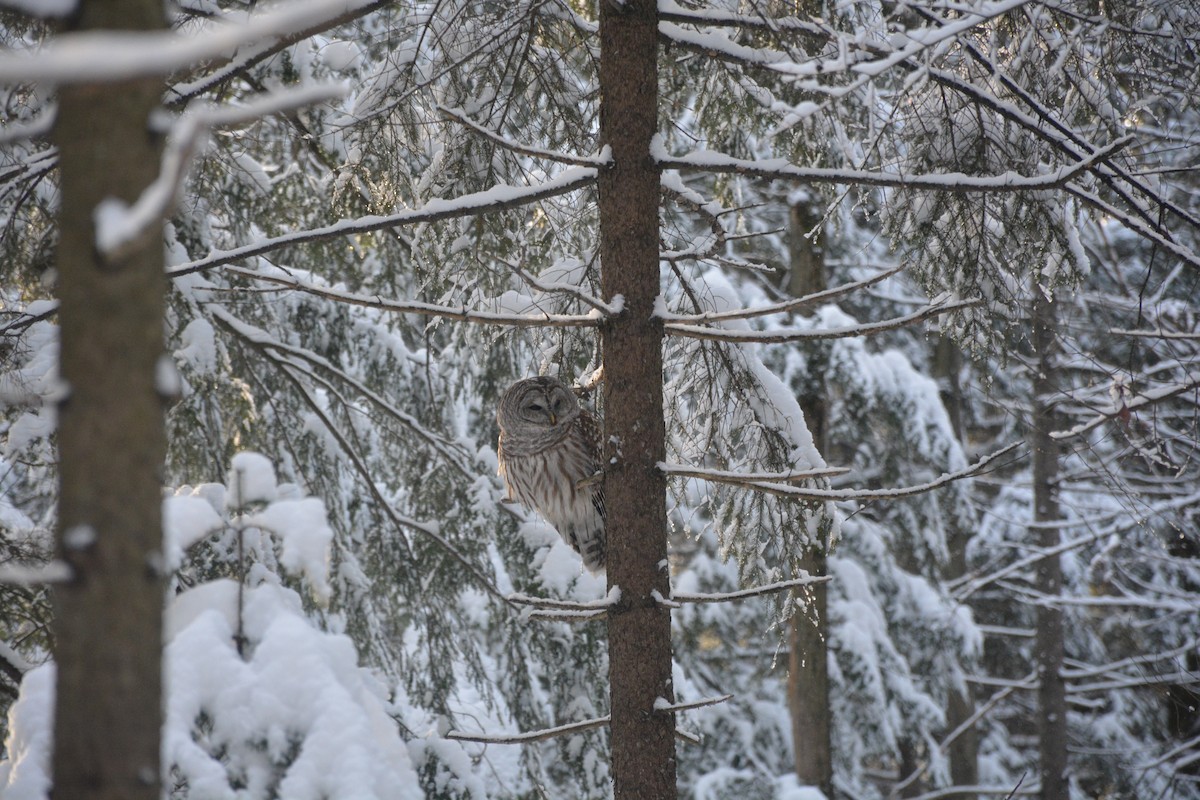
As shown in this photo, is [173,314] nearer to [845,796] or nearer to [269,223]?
[269,223]

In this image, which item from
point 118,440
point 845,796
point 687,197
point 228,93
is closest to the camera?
point 118,440

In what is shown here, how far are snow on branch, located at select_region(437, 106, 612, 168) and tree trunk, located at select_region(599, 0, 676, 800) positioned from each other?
0.13ft

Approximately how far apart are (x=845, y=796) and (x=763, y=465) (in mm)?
9374

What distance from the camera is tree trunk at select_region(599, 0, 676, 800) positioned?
290 cm

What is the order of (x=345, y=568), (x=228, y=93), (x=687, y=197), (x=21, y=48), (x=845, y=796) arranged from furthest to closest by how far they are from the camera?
(x=845, y=796), (x=345, y=568), (x=228, y=93), (x=21, y=48), (x=687, y=197)

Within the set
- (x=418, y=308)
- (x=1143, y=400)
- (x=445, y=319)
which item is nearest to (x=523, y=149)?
(x=418, y=308)

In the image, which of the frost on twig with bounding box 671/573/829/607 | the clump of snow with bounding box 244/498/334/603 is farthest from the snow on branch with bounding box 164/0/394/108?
the frost on twig with bounding box 671/573/829/607

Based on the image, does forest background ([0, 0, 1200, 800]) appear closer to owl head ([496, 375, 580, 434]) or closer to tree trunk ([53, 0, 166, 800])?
tree trunk ([53, 0, 166, 800])

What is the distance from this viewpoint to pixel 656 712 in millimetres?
2885

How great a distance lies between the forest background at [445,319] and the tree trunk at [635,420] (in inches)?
0.5

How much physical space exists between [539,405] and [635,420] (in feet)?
4.97

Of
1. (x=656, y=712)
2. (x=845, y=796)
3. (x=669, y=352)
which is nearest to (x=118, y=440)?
(x=656, y=712)

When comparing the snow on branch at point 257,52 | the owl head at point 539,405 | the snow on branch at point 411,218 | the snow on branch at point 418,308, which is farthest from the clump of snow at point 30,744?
the owl head at point 539,405

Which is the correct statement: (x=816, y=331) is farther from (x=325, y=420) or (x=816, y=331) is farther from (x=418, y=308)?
(x=325, y=420)
